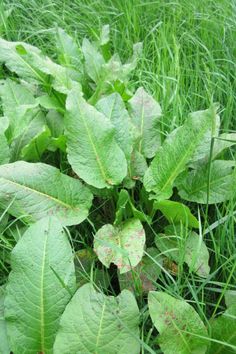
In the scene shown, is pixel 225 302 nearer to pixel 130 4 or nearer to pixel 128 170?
pixel 128 170

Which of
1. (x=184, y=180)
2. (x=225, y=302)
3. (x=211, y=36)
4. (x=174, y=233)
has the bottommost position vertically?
(x=225, y=302)

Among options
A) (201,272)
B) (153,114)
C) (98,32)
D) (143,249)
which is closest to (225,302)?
(201,272)

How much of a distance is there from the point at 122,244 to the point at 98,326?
10.1 inches

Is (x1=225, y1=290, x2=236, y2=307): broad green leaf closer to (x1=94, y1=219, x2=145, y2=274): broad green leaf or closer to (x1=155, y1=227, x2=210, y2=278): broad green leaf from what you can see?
(x1=155, y1=227, x2=210, y2=278): broad green leaf

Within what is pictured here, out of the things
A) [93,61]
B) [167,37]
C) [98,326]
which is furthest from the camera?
[167,37]

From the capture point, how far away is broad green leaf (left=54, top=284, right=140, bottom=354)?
44.9 inches

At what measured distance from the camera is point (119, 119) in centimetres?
156

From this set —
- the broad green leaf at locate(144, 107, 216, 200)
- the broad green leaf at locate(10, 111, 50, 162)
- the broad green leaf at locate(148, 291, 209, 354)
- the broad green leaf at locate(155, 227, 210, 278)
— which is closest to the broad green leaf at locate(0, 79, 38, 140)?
the broad green leaf at locate(10, 111, 50, 162)

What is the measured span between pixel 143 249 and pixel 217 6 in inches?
57.6

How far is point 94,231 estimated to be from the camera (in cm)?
147

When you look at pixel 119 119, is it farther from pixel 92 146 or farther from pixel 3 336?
pixel 3 336

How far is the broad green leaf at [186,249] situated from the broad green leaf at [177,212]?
28mm

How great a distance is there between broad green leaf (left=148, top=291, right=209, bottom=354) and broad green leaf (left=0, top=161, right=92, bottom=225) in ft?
1.09

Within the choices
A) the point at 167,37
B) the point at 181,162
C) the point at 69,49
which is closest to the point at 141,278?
the point at 181,162
